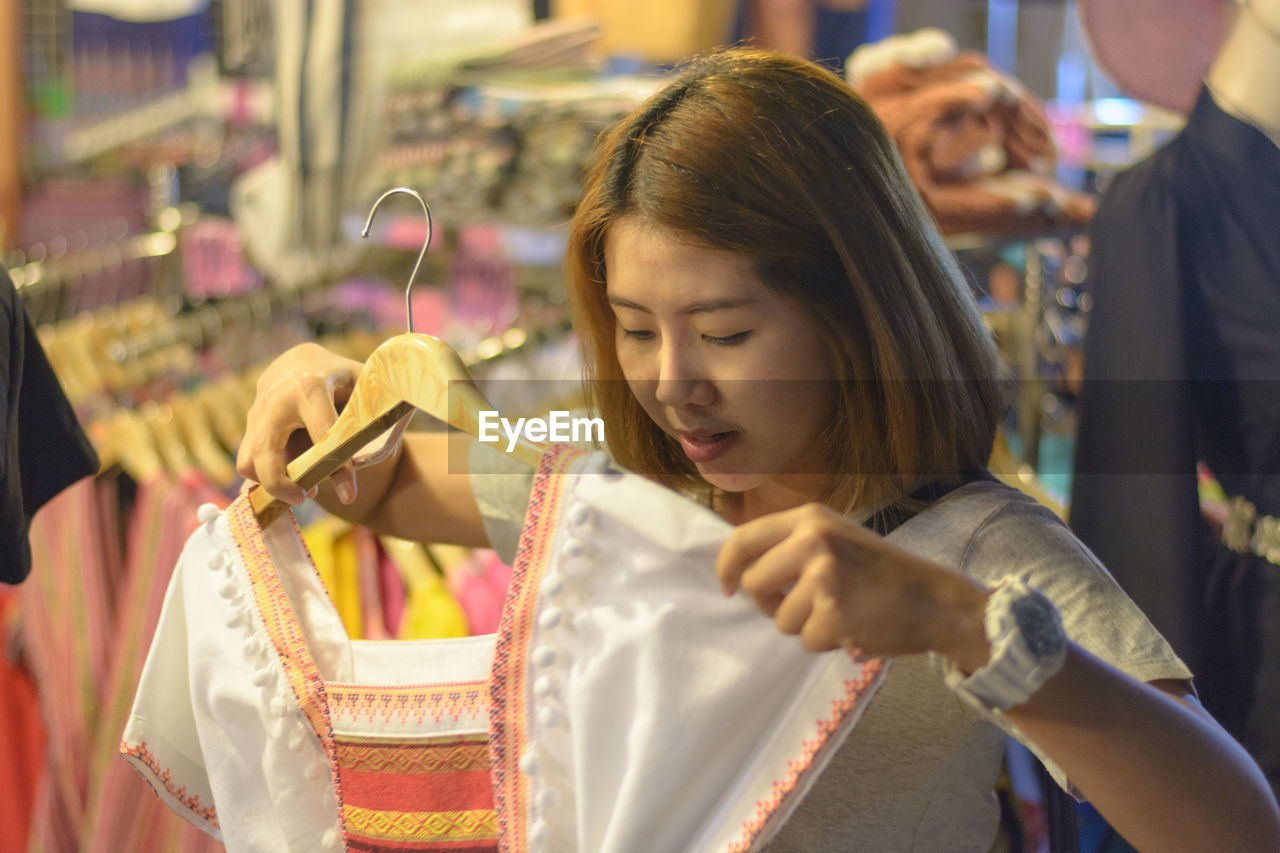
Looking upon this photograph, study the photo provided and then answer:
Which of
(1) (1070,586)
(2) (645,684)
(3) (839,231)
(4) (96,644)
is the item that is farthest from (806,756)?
(4) (96,644)

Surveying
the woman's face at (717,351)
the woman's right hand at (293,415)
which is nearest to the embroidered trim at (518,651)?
the woman's face at (717,351)

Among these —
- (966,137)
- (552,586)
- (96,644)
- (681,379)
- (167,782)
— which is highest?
(966,137)

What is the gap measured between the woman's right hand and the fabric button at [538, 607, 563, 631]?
245 millimetres

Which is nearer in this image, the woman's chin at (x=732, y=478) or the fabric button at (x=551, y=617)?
the fabric button at (x=551, y=617)

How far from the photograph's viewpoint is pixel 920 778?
0.72 meters

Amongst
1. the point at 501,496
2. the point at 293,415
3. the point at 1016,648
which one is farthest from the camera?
the point at 501,496

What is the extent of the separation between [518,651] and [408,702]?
11cm

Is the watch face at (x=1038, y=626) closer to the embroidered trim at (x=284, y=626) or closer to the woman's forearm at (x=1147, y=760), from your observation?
the woman's forearm at (x=1147, y=760)

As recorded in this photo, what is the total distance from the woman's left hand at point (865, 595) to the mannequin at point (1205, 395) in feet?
1.88

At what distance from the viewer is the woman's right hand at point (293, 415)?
778 mm

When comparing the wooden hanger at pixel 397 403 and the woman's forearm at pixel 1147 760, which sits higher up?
the wooden hanger at pixel 397 403

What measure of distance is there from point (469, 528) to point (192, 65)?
236cm

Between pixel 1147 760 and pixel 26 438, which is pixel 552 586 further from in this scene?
pixel 26 438

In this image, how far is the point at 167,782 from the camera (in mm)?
792
